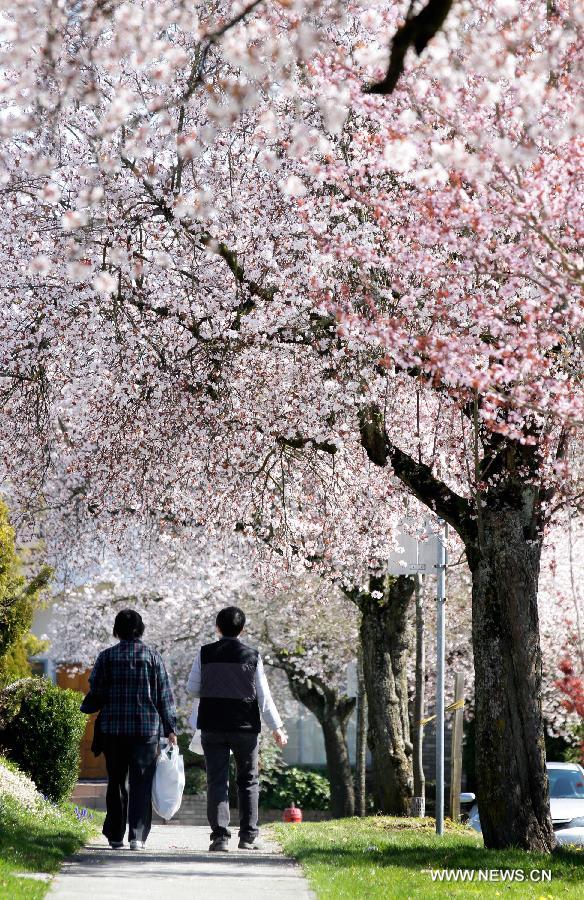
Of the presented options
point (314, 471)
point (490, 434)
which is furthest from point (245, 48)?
point (314, 471)

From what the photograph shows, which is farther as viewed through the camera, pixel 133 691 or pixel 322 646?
pixel 322 646

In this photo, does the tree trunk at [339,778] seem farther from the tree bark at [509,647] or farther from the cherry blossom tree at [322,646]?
the tree bark at [509,647]

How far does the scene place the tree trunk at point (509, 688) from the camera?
1087 cm

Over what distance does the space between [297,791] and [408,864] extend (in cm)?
2128

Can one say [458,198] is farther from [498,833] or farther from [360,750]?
[360,750]

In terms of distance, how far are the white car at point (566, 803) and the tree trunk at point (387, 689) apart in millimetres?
1241

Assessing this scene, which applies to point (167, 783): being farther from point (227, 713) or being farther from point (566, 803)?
point (566, 803)

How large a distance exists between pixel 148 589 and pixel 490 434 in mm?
17420

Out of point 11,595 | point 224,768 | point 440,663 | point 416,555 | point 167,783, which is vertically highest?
point 416,555

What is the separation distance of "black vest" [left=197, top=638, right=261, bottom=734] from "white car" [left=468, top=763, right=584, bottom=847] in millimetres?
7052

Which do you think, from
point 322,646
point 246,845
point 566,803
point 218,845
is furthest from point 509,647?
point 322,646

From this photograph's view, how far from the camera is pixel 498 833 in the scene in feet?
35.8

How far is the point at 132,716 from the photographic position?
9.95 meters

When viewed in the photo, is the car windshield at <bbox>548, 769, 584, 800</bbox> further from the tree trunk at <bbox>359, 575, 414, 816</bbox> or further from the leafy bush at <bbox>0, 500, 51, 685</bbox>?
the leafy bush at <bbox>0, 500, 51, 685</bbox>
